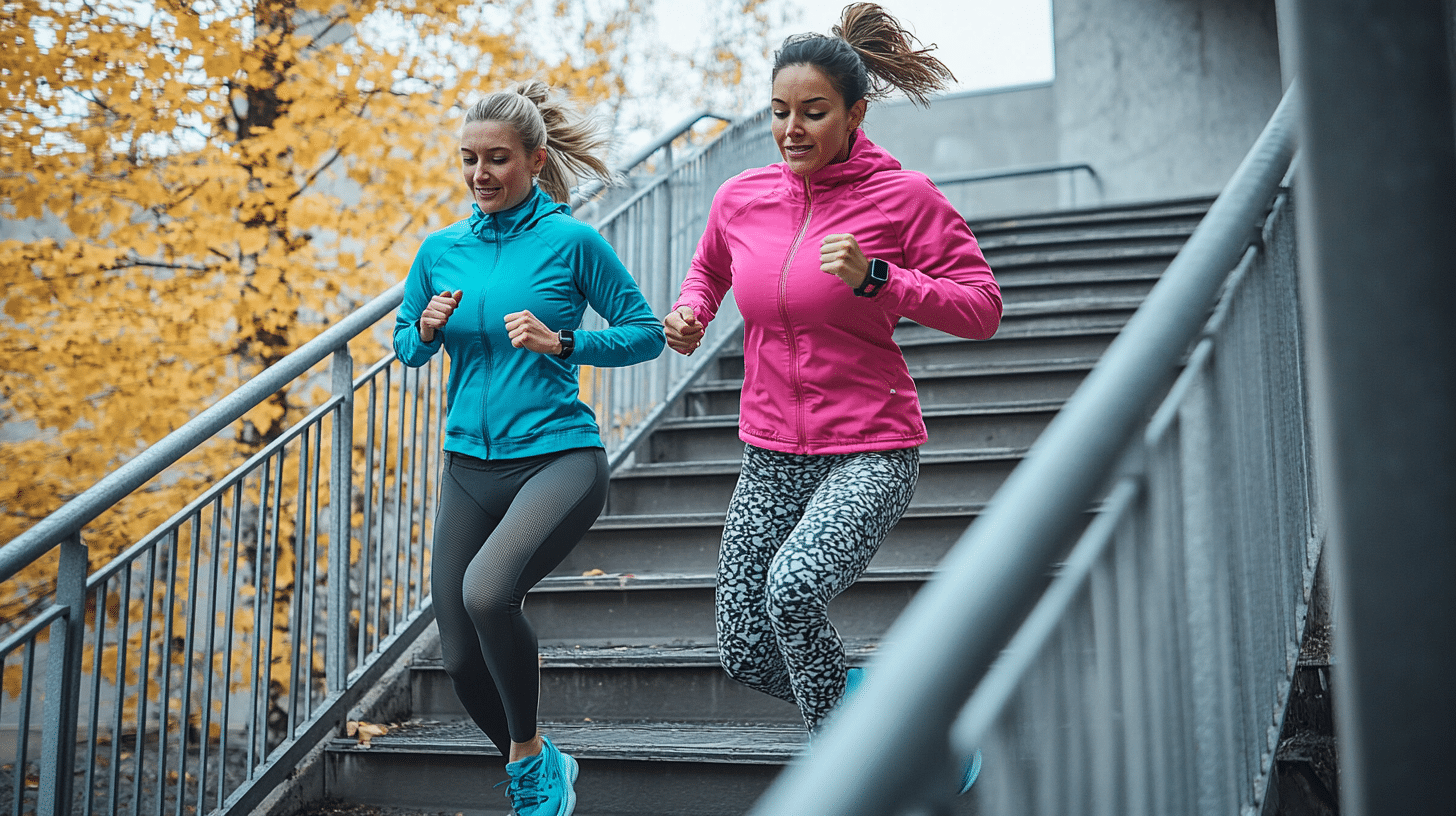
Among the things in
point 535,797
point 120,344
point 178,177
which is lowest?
point 535,797

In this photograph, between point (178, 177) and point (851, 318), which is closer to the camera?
point (851, 318)

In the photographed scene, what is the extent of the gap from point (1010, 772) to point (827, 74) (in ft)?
5.62

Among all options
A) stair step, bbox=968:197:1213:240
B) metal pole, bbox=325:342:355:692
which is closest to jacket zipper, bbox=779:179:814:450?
metal pole, bbox=325:342:355:692

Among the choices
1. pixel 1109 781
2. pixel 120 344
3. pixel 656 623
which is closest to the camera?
pixel 1109 781

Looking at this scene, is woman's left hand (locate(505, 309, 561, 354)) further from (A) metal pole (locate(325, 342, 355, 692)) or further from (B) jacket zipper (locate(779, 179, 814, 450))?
(A) metal pole (locate(325, 342, 355, 692))

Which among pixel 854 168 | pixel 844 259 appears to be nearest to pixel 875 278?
pixel 844 259

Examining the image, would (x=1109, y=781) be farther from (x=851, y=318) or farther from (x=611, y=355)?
(x=611, y=355)

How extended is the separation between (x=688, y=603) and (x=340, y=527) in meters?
1.10

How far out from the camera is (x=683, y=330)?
243 centimetres

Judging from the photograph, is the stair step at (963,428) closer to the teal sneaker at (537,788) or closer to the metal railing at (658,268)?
the metal railing at (658,268)

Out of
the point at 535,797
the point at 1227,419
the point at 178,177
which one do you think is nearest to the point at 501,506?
the point at 535,797

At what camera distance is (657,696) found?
130 inches

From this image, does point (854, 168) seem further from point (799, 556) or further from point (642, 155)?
point (642, 155)

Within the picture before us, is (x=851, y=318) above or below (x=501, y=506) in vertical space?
above
